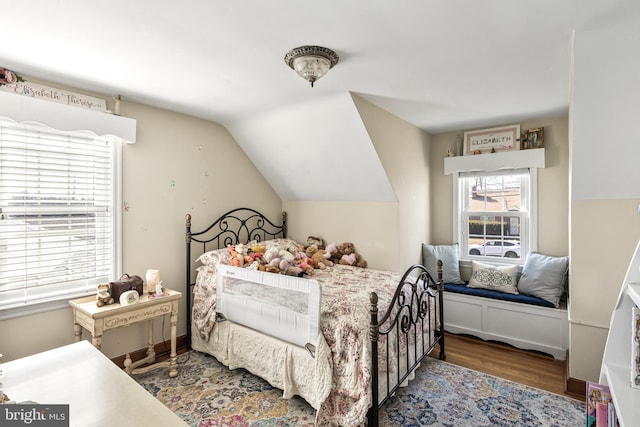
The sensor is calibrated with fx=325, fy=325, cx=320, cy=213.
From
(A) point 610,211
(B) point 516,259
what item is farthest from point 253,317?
(B) point 516,259

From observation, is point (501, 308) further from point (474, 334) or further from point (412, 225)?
point (412, 225)

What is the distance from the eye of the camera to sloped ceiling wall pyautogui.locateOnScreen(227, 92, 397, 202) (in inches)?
117

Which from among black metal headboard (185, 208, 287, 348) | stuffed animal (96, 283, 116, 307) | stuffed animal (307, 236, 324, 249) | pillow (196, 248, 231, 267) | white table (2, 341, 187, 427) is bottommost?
stuffed animal (96, 283, 116, 307)

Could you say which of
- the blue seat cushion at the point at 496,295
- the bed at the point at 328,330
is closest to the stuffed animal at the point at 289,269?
the bed at the point at 328,330

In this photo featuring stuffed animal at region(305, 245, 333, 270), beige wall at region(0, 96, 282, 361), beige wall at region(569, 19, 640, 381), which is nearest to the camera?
beige wall at region(569, 19, 640, 381)

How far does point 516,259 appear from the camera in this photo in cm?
364

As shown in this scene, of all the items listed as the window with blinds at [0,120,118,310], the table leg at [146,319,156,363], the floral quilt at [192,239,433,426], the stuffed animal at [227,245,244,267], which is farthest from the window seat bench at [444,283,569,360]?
the window with blinds at [0,120,118,310]

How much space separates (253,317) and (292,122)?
1.85 metres

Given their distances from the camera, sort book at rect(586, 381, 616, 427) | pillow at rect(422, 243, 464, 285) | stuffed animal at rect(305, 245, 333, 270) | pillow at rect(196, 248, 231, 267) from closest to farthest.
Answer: book at rect(586, 381, 616, 427), pillow at rect(196, 248, 231, 267), stuffed animal at rect(305, 245, 333, 270), pillow at rect(422, 243, 464, 285)

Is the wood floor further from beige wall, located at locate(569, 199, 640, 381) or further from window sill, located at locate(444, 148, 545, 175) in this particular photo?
window sill, located at locate(444, 148, 545, 175)

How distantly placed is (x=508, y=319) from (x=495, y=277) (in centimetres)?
43

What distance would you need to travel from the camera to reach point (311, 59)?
1941 millimetres

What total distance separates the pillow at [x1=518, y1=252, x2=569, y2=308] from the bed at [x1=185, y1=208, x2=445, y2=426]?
96 centimetres

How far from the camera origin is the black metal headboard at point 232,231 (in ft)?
10.6
